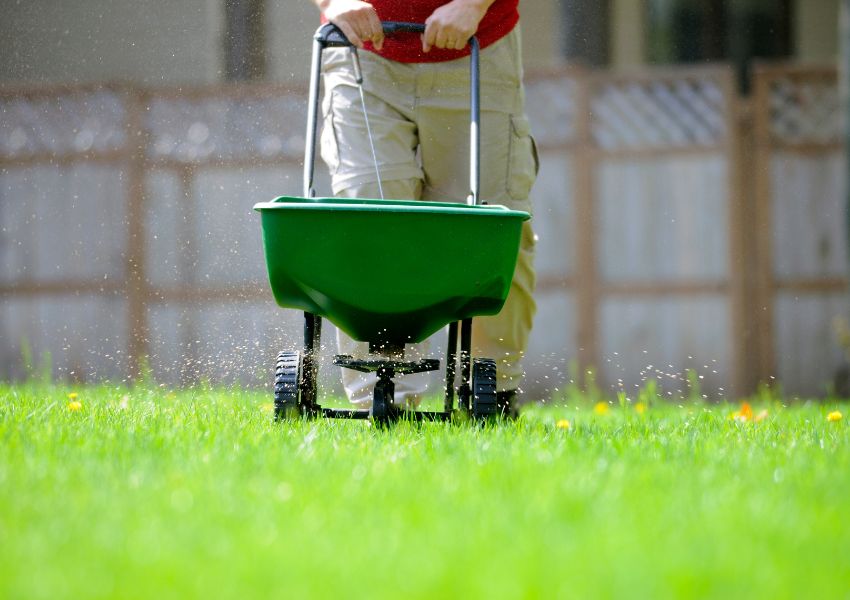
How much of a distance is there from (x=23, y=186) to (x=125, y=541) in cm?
549

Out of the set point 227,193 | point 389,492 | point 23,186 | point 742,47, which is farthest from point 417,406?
point 742,47

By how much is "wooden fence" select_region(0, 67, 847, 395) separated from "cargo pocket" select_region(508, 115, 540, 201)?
287 cm

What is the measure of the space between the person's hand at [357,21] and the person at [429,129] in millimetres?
67

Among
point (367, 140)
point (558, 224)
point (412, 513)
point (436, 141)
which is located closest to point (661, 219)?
point (558, 224)

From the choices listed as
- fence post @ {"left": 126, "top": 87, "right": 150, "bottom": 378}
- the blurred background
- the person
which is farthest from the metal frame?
fence post @ {"left": 126, "top": 87, "right": 150, "bottom": 378}

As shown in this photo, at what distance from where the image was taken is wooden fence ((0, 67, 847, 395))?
6500mm

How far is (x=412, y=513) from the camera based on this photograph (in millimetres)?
1869

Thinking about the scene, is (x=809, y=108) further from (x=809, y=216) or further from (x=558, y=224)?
(x=558, y=224)

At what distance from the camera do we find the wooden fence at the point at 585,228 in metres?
6.50

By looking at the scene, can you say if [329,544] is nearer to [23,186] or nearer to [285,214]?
[285,214]

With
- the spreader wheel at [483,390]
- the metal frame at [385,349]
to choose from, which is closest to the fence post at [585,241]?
the metal frame at [385,349]

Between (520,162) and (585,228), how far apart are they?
2963mm

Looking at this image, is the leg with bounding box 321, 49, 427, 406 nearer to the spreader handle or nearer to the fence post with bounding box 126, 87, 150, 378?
the spreader handle

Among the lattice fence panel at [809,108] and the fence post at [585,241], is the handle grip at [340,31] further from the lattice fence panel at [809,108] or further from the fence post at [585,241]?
the lattice fence panel at [809,108]
